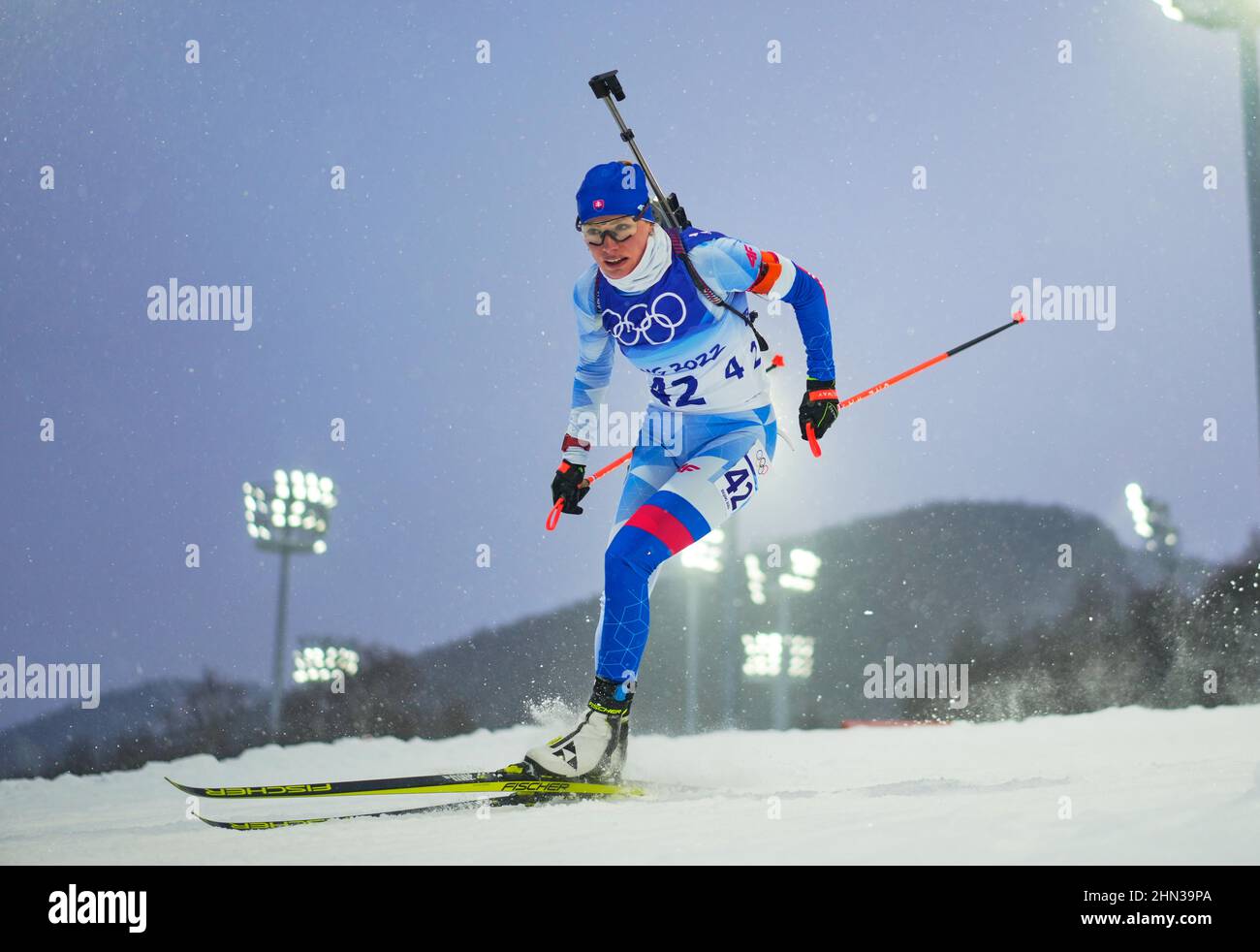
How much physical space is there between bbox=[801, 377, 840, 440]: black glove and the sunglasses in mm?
1116

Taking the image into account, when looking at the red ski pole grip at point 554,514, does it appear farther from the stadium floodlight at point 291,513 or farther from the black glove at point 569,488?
the stadium floodlight at point 291,513

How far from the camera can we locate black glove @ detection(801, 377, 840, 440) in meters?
4.61

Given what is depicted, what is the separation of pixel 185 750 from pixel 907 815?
37618 millimetres

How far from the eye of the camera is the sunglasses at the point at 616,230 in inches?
167

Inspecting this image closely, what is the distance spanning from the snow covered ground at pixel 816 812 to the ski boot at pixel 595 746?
20cm

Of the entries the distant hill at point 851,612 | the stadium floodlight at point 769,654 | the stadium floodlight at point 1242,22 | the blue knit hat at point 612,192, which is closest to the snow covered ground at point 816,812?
the blue knit hat at point 612,192

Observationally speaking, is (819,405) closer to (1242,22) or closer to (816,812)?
(816,812)

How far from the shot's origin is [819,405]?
4.64 metres

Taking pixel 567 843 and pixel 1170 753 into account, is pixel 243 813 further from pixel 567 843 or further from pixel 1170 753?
pixel 1170 753

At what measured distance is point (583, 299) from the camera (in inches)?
182

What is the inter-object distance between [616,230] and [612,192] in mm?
158

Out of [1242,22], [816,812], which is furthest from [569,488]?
[1242,22]

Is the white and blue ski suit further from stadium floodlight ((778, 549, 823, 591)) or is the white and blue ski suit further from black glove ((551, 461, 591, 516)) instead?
stadium floodlight ((778, 549, 823, 591))

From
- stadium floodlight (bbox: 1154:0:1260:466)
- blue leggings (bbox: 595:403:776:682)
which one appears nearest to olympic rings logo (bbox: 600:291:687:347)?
blue leggings (bbox: 595:403:776:682)
